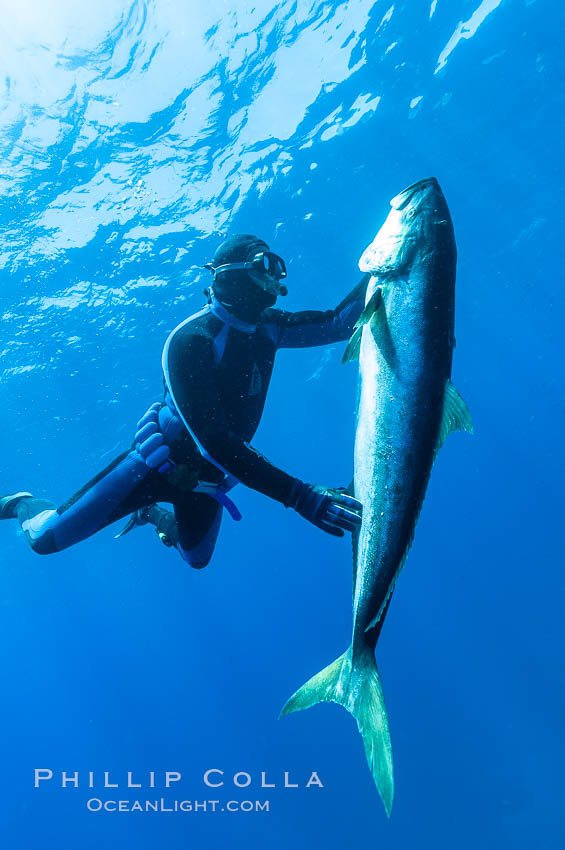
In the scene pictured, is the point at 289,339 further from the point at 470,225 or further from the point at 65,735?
the point at 65,735

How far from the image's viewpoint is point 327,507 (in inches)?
101

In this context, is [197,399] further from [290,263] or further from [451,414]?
[290,263]

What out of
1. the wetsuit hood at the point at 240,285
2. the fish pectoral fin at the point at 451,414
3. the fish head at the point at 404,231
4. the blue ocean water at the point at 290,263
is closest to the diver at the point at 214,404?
the wetsuit hood at the point at 240,285

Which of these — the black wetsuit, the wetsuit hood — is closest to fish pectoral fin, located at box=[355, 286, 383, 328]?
the black wetsuit

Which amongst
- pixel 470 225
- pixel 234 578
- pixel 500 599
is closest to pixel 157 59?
pixel 470 225

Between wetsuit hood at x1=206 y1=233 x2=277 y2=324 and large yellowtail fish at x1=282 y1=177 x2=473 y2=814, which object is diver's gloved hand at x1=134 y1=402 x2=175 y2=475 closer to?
wetsuit hood at x1=206 y1=233 x2=277 y2=324

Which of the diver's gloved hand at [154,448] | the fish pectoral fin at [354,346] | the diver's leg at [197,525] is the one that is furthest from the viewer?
the diver's leg at [197,525]

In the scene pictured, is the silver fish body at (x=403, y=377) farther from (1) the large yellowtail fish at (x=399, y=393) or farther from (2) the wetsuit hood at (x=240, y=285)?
(2) the wetsuit hood at (x=240, y=285)

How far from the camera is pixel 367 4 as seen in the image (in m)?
11.1

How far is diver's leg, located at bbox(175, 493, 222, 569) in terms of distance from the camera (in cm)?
491

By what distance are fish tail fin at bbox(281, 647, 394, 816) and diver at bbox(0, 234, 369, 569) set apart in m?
1.03

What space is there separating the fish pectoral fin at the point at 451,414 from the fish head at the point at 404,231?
555 mm

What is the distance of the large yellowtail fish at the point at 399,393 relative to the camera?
1.98m

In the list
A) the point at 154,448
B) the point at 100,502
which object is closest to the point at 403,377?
the point at 154,448
